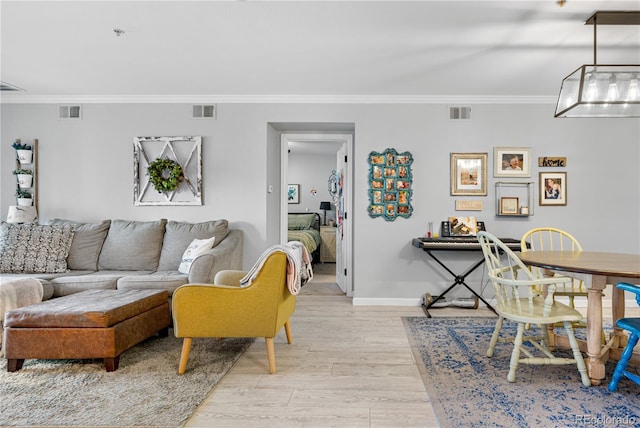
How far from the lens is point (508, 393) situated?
2.24 m

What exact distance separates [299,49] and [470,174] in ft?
7.99

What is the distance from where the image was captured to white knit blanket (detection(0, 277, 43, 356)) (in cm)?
282

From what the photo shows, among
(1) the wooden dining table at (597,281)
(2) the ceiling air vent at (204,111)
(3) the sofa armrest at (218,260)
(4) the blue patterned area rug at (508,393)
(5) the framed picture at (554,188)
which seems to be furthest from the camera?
(2) the ceiling air vent at (204,111)

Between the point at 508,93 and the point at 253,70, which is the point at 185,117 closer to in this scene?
the point at 253,70

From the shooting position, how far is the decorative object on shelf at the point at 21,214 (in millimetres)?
4082

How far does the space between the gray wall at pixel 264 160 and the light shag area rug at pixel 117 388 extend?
5.91 ft

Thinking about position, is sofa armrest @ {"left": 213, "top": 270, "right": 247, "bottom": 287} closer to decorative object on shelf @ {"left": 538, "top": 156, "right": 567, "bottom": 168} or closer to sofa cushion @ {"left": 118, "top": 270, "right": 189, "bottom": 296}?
sofa cushion @ {"left": 118, "top": 270, "right": 189, "bottom": 296}

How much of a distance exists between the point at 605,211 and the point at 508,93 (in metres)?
1.73

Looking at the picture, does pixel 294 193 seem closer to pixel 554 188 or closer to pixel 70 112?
pixel 70 112

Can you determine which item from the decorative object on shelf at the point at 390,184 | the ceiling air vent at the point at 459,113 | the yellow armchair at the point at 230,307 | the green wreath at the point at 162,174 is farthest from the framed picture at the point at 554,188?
the green wreath at the point at 162,174

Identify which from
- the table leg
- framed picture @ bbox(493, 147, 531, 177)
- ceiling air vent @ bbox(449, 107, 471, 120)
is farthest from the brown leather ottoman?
framed picture @ bbox(493, 147, 531, 177)

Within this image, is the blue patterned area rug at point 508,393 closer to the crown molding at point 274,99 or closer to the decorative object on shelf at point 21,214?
the crown molding at point 274,99

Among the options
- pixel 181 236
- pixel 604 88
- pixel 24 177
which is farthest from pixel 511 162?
pixel 24 177

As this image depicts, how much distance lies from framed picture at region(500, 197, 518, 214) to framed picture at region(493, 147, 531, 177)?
Answer: 0.94ft
